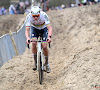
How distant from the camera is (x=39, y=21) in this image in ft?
22.3

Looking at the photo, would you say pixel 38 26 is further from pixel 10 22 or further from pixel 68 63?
pixel 10 22

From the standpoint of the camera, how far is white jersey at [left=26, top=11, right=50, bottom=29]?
6672mm

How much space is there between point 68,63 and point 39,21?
2.38m

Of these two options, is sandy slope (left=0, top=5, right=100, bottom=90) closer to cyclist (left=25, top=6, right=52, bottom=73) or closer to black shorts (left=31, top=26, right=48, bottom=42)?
cyclist (left=25, top=6, right=52, bottom=73)

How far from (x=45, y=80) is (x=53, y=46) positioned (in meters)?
5.79

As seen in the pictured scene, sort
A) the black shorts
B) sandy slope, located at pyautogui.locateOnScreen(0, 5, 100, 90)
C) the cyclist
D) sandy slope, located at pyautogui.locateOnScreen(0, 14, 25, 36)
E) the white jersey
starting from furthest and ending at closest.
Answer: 1. sandy slope, located at pyautogui.locateOnScreen(0, 14, 25, 36)
2. the black shorts
3. the white jersey
4. the cyclist
5. sandy slope, located at pyautogui.locateOnScreen(0, 5, 100, 90)

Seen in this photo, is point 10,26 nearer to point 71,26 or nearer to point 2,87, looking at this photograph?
point 71,26

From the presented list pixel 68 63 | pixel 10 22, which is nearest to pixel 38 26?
pixel 68 63

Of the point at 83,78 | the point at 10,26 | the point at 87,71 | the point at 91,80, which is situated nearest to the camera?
the point at 91,80

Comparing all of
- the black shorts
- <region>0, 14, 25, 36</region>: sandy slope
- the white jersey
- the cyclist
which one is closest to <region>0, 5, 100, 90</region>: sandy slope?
the cyclist

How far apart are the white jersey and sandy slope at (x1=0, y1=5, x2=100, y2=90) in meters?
1.80

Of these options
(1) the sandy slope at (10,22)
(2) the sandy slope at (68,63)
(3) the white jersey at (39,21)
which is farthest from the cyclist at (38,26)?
(1) the sandy slope at (10,22)

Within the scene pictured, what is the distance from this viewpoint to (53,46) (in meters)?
12.5

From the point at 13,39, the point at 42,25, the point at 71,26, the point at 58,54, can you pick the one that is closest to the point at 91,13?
the point at 71,26
